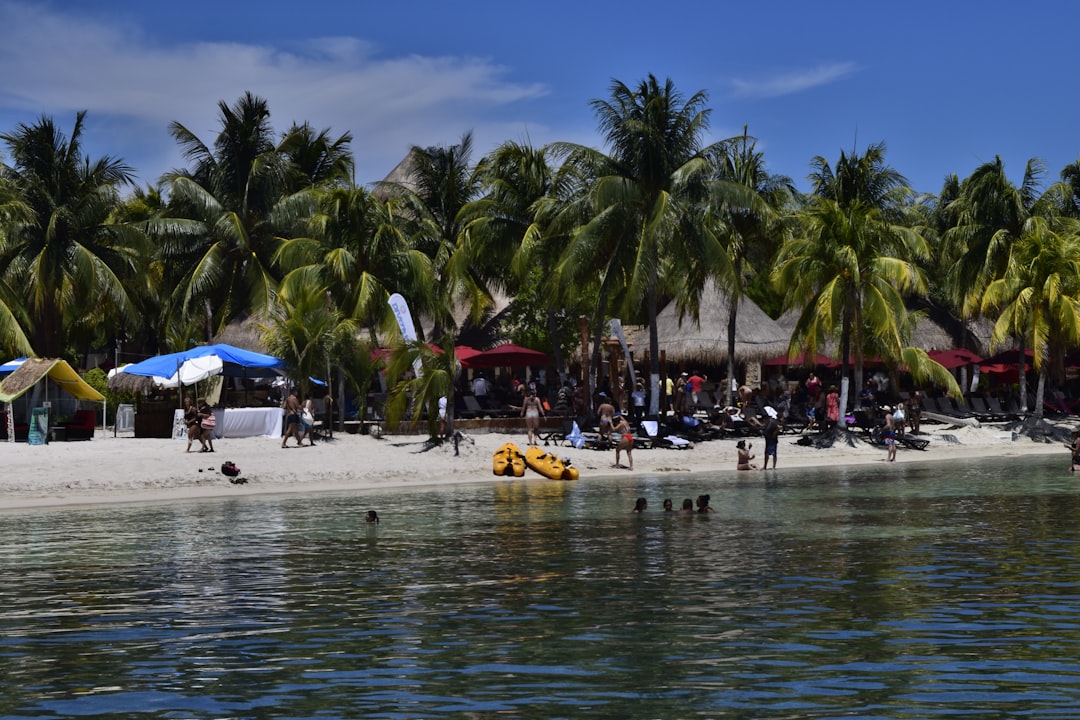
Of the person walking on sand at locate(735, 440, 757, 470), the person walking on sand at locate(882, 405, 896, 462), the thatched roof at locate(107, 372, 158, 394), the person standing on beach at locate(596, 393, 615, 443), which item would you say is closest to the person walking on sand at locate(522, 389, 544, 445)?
the person standing on beach at locate(596, 393, 615, 443)

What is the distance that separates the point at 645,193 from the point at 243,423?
40.0ft

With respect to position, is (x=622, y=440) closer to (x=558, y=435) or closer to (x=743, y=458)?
(x=743, y=458)

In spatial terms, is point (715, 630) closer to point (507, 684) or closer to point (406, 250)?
point (507, 684)

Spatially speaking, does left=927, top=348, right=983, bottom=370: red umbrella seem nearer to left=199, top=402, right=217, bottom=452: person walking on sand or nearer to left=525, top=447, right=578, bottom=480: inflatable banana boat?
left=525, top=447, right=578, bottom=480: inflatable banana boat

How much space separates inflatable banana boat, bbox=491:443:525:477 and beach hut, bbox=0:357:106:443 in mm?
10297

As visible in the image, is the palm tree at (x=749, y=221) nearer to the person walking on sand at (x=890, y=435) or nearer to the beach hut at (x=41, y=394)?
the person walking on sand at (x=890, y=435)

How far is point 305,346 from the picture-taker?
34.0 m

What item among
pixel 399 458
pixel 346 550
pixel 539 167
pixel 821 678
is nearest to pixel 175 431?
pixel 399 458

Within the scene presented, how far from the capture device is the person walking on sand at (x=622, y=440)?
31969mm

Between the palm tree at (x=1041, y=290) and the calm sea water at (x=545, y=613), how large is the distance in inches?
788

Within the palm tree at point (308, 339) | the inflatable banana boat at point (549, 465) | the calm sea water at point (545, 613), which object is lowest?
the calm sea water at point (545, 613)

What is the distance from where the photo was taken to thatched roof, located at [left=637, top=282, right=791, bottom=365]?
47938mm

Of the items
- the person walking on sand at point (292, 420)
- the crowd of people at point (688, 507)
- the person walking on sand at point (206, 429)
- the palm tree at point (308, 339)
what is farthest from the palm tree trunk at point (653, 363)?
the crowd of people at point (688, 507)

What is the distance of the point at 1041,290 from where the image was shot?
41.4m
